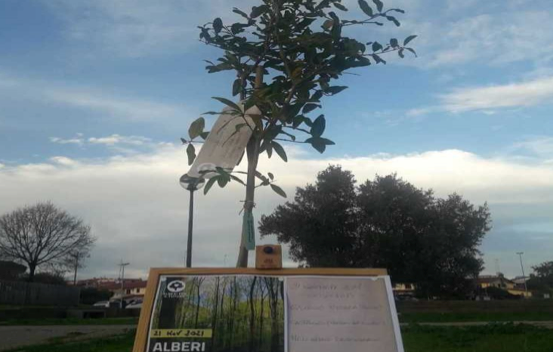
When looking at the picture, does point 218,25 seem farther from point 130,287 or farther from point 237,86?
point 130,287

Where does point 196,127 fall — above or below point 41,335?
above

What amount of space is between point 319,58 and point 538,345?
221 inches

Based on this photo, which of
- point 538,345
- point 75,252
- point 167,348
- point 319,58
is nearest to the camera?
point 167,348

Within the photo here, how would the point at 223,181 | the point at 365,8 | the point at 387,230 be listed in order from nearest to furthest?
1. the point at 223,181
2. the point at 365,8
3. the point at 387,230

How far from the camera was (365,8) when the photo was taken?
3123mm

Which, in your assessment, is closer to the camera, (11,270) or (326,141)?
(326,141)

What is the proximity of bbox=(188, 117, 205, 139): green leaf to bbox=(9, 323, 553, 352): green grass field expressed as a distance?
5276mm

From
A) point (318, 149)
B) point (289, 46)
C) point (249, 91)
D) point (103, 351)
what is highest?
point (289, 46)

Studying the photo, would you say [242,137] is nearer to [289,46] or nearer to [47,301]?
[289,46]

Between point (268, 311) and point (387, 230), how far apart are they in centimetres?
2310

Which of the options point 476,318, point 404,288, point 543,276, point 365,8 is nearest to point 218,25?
point 365,8

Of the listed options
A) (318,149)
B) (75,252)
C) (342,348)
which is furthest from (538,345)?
(75,252)

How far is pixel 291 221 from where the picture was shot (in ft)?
81.4

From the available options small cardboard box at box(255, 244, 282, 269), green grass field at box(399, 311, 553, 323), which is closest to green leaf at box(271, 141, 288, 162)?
small cardboard box at box(255, 244, 282, 269)
